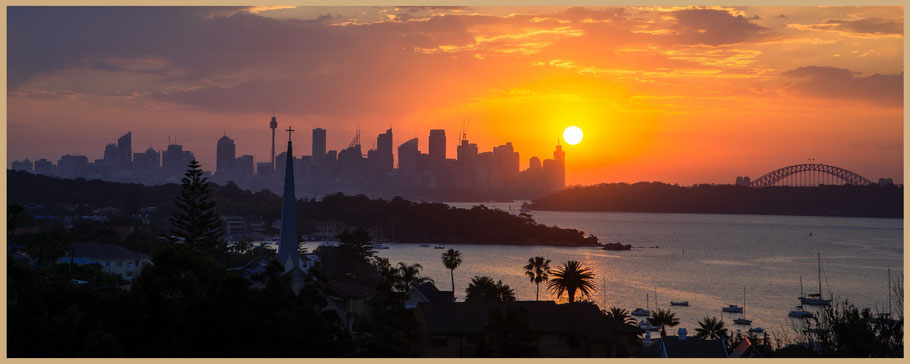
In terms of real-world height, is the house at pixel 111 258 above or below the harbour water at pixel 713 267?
above

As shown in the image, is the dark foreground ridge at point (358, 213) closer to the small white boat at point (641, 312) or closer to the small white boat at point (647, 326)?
the small white boat at point (641, 312)

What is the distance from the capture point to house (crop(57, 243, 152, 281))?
4544cm

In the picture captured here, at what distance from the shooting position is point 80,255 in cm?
4588

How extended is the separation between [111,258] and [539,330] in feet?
101

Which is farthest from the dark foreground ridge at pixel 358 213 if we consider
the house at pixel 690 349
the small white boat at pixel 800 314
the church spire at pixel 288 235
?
the church spire at pixel 288 235

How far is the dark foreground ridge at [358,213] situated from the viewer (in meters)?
113

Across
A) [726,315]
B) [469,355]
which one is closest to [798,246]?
[726,315]

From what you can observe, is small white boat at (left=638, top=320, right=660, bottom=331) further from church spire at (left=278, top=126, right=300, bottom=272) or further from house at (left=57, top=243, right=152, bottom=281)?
house at (left=57, top=243, right=152, bottom=281)

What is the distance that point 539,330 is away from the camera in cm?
2244

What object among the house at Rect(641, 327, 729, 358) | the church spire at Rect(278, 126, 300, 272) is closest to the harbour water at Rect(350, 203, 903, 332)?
the house at Rect(641, 327, 729, 358)

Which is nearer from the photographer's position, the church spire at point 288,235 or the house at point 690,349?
the house at point 690,349

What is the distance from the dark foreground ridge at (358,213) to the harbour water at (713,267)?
443 cm

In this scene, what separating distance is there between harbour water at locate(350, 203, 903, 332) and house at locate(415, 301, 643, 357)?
79.7 feet

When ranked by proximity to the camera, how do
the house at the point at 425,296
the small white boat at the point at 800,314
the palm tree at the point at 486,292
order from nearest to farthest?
the house at the point at 425,296, the palm tree at the point at 486,292, the small white boat at the point at 800,314
